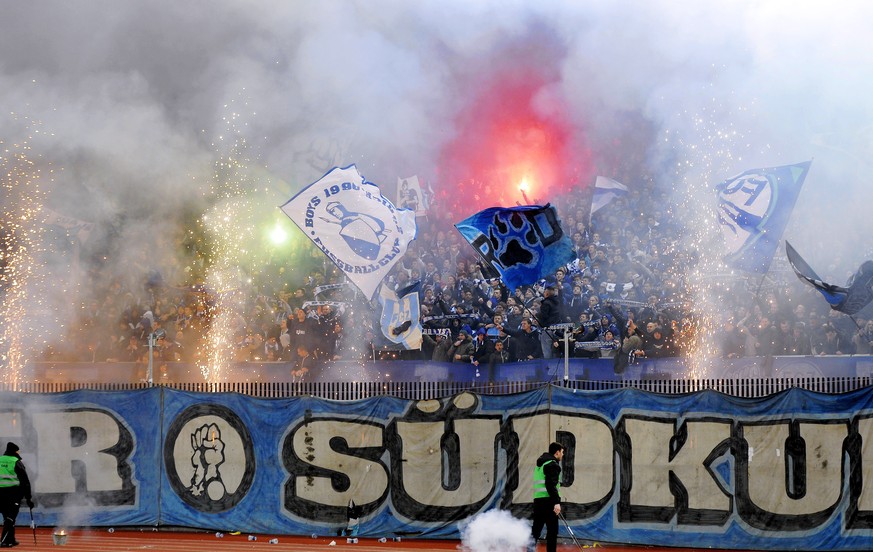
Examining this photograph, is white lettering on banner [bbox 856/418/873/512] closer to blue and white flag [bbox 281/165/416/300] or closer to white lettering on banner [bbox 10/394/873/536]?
white lettering on banner [bbox 10/394/873/536]

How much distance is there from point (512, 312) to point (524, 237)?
155 inches

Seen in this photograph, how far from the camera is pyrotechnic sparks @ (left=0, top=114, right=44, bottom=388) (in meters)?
22.1

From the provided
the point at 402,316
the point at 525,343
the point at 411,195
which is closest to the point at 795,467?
the point at 525,343

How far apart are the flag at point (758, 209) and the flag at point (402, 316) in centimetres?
635

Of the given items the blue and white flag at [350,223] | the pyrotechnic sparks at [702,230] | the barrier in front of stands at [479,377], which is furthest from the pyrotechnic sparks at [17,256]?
the pyrotechnic sparks at [702,230]

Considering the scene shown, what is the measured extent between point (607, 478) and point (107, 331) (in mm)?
15250

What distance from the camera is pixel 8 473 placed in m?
11.9

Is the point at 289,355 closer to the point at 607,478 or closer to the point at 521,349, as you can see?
the point at 521,349

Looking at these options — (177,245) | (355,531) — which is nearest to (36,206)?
(177,245)

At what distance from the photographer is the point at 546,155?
2962 cm

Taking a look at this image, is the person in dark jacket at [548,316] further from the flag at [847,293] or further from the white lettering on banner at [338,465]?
the white lettering on banner at [338,465]

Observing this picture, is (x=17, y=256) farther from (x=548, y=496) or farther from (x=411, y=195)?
(x=548, y=496)

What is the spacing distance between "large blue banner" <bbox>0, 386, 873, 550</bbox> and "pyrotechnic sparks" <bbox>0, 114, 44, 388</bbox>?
9.47 m

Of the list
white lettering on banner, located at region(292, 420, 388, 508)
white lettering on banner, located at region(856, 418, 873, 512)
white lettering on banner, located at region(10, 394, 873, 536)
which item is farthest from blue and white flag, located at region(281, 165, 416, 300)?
white lettering on banner, located at region(856, 418, 873, 512)
